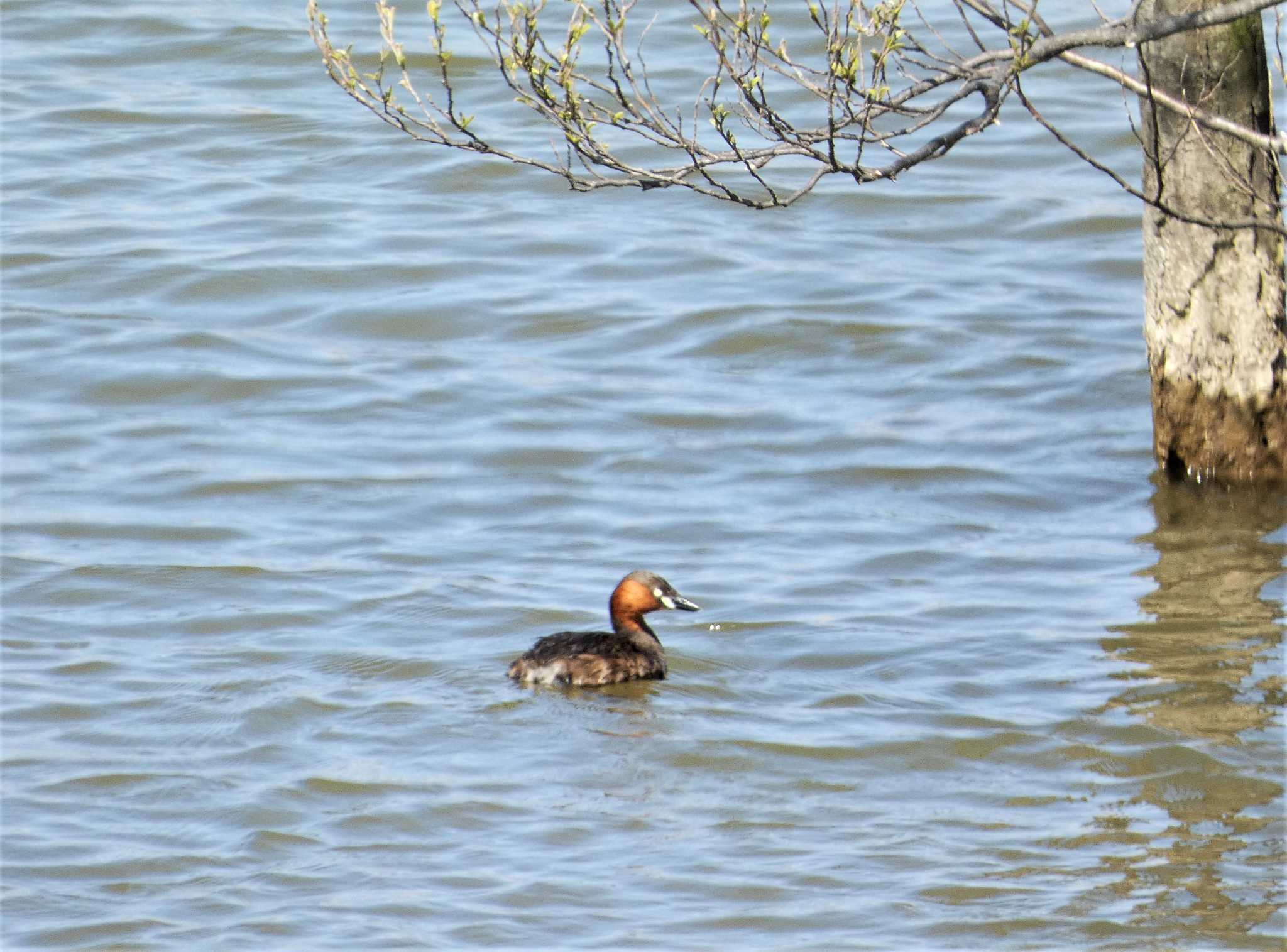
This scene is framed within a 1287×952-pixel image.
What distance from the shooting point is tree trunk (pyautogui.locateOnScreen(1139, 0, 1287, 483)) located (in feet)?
30.0

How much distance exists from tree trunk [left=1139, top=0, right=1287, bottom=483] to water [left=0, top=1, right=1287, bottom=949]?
1.05ft

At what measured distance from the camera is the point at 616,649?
8188mm

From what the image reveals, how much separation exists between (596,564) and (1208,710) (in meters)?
2.94

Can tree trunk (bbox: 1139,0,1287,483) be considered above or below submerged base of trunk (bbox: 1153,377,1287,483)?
above

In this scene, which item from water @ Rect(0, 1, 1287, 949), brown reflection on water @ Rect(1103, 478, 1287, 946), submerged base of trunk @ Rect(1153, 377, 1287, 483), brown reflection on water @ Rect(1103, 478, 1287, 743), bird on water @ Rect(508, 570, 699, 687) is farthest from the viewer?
submerged base of trunk @ Rect(1153, 377, 1287, 483)

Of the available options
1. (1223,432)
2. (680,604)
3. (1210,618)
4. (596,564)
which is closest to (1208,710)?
(1210,618)

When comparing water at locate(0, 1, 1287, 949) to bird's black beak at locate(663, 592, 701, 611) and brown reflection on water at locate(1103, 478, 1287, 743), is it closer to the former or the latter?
brown reflection on water at locate(1103, 478, 1287, 743)

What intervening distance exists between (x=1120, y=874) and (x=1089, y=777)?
81 centimetres

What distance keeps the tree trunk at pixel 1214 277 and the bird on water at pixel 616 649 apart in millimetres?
2731

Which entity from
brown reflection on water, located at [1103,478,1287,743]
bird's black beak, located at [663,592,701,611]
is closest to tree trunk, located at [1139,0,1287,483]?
brown reflection on water, located at [1103,478,1287,743]

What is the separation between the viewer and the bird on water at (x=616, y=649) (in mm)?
8031

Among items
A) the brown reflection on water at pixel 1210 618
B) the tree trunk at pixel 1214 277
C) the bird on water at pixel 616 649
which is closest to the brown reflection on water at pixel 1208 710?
the brown reflection on water at pixel 1210 618

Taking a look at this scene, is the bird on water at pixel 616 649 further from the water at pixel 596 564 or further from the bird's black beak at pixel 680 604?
the water at pixel 596 564

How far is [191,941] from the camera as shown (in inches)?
238
